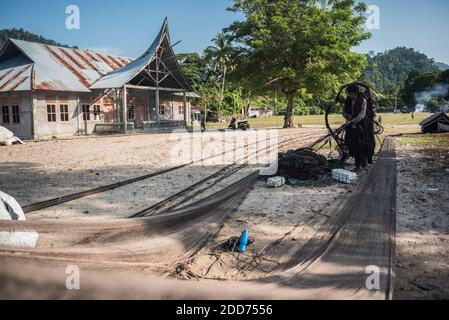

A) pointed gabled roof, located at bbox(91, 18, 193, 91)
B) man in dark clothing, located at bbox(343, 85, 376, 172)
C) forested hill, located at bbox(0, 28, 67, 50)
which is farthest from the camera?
forested hill, located at bbox(0, 28, 67, 50)

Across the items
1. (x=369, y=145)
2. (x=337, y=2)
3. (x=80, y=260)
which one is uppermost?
(x=337, y=2)

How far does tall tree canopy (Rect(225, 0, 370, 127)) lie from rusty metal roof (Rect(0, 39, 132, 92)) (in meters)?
12.9

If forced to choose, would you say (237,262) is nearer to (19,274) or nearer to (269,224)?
(269,224)

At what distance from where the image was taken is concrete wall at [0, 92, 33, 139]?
69.7 feet

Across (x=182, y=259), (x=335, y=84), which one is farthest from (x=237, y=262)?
(x=335, y=84)

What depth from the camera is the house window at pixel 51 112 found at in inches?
868

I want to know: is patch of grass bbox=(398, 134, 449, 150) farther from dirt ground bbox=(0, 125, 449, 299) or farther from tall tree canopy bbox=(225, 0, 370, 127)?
tall tree canopy bbox=(225, 0, 370, 127)

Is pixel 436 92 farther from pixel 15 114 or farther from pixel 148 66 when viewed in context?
pixel 15 114

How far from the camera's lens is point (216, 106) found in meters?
54.4

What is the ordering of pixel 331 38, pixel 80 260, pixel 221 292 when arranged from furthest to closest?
pixel 331 38 < pixel 80 260 < pixel 221 292

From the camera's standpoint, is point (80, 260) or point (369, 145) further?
point (369, 145)

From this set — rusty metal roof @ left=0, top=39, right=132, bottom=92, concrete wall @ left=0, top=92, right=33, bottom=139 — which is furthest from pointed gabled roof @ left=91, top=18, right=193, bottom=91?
concrete wall @ left=0, top=92, right=33, bottom=139
